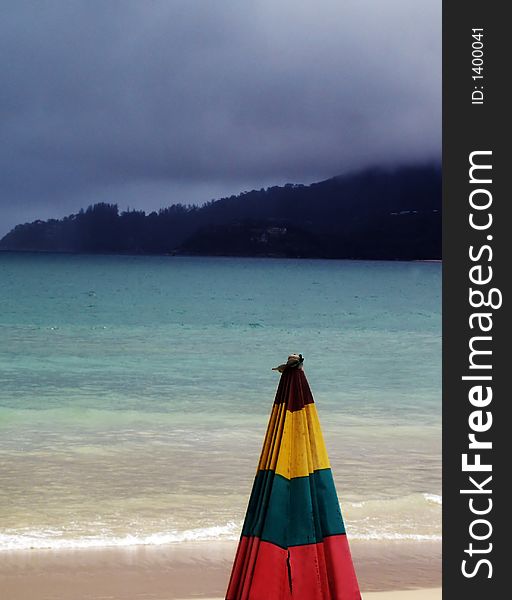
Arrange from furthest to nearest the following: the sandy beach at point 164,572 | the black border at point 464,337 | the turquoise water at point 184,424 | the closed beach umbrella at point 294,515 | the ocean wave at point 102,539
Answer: the turquoise water at point 184,424
the ocean wave at point 102,539
the sandy beach at point 164,572
the black border at point 464,337
the closed beach umbrella at point 294,515

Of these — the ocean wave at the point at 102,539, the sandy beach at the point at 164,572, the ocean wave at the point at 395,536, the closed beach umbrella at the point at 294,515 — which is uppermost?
the closed beach umbrella at the point at 294,515

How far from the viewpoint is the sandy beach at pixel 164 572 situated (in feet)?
21.0

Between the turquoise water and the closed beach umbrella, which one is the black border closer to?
the closed beach umbrella

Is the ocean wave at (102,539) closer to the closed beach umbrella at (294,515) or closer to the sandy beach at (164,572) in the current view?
the sandy beach at (164,572)

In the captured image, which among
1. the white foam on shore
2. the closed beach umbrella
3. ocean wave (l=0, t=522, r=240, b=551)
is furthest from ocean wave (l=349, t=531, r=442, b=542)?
the closed beach umbrella

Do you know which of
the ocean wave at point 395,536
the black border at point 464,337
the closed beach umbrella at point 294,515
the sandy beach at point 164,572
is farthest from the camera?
the ocean wave at point 395,536

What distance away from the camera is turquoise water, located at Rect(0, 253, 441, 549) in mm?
8539

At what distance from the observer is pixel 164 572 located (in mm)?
6863

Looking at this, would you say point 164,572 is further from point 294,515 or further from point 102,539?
point 294,515

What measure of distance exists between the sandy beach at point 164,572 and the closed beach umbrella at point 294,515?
2085mm

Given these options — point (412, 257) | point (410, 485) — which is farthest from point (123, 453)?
point (412, 257)

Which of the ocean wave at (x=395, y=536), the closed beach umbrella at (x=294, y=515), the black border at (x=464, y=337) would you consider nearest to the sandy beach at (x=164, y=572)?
the ocean wave at (x=395, y=536)

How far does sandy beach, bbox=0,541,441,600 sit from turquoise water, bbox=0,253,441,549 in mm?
302

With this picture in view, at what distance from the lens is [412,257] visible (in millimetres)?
127188
